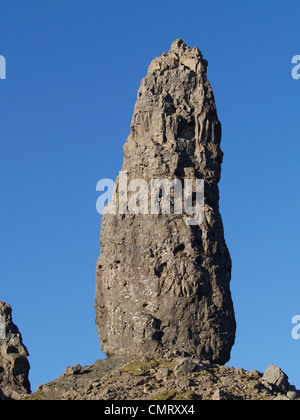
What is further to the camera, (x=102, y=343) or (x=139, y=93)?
(x=139, y=93)

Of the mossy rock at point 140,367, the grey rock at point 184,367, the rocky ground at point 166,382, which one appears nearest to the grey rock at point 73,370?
the rocky ground at point 166,382

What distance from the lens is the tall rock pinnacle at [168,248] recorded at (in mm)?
85750

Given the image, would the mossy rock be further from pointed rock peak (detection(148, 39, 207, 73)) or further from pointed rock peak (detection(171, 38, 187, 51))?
pointed rock peak (detection(171, 38, 187, 51))

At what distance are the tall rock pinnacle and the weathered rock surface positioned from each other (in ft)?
21.8

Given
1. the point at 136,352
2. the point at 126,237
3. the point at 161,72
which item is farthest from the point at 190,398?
the point at 161,72

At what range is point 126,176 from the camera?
9125cm

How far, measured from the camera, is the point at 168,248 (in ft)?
287

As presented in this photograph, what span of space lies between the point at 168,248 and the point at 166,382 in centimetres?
1294

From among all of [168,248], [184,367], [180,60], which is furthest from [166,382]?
[180,60]

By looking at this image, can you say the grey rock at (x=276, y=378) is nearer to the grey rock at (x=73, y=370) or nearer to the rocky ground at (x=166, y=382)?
the rocky ground at (x=166, y=382)

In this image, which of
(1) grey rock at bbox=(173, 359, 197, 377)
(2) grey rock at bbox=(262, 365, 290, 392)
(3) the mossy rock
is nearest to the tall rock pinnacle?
(3) the mossy rock

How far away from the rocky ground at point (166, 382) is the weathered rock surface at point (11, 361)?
5556 mm

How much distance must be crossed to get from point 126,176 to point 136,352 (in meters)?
15.1

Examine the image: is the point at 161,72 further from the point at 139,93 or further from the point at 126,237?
the point at 126,237
